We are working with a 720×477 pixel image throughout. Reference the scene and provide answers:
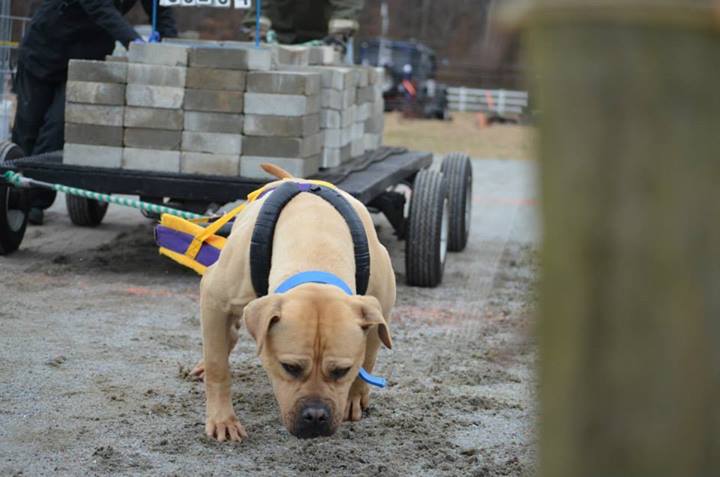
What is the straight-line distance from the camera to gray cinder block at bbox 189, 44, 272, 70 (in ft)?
23.3

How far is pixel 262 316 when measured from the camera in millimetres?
3654

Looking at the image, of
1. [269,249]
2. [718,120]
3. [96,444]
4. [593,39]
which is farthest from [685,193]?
[96,444]

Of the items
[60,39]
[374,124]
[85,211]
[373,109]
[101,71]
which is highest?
[60,39]

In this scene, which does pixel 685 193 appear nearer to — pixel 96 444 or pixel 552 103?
pixel 552 103

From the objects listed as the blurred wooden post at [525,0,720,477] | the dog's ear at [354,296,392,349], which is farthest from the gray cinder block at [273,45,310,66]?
the blurred wooden post at [525,0,720,477]

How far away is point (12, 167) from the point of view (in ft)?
24.3

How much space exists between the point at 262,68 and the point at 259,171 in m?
0.67

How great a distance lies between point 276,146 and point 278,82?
41 cm

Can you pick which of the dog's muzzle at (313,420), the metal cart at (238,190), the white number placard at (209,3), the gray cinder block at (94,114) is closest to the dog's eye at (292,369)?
the dog's muzzle at (313,420)

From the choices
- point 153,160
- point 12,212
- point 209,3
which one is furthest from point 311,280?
point 209,3

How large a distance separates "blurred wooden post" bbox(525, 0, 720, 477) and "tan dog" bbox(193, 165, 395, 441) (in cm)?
242

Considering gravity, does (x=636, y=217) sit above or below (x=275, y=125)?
above

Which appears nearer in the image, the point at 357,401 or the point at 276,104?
the point at 357,401

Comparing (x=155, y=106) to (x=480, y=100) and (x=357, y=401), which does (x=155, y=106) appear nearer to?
(x=357, y=401)
